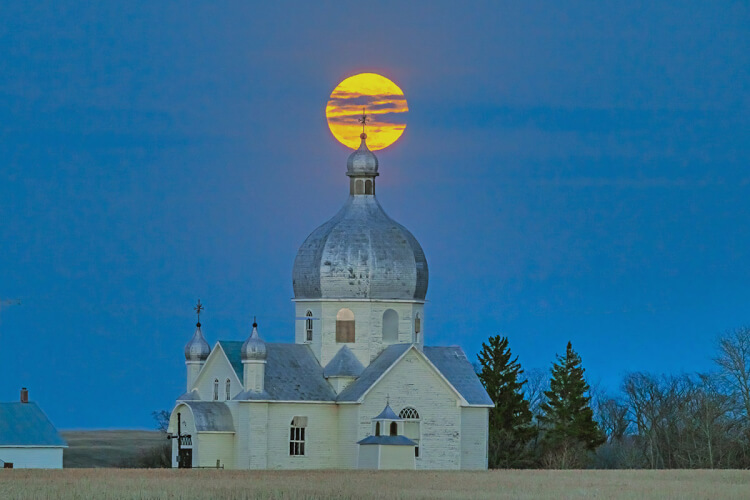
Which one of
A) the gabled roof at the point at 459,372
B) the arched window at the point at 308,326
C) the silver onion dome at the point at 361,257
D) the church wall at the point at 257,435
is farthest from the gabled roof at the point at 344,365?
the gabled roof at the point at 459,372

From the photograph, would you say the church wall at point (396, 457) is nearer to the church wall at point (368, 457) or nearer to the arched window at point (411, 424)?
the church wall at point (368, 457)

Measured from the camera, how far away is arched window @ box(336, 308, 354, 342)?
76750mm

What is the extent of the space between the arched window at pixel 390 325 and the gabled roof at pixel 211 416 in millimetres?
7949

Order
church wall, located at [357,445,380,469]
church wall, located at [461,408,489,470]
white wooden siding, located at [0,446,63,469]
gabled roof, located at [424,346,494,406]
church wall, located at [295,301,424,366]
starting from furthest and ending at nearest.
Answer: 1. white wooden siding, located at [0,446,63,469]
2. gabled roof, located at [424,346,494,406]
3. church wall, located at [295,301,424,366]
4. church wall, located at [461,408,489,470]
5. church wall, located at [357,445,380,469]

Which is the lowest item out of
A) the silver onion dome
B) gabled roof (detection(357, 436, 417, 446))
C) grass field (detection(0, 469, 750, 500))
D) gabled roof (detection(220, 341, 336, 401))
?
grass field (detection(0, 469, 750, 500))

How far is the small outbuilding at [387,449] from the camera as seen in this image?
236 ft

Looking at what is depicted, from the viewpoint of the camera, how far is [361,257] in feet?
252

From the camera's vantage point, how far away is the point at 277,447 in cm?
7338

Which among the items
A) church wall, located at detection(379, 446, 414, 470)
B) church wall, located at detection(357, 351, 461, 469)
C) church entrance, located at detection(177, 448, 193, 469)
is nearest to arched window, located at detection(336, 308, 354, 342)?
church wall, located at detection(357, 351, 461, 469)

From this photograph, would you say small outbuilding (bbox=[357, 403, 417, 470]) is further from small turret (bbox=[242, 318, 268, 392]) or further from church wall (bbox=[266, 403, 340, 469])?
small turret (bbox=[242, 318, 268, 392])

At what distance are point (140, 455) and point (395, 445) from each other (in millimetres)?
30190

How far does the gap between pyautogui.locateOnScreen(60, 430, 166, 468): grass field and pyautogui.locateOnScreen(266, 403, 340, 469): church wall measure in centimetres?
2438

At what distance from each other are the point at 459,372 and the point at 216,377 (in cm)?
1119

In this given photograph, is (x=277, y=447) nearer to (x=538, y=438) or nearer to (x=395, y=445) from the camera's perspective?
(x=395, y=445)
